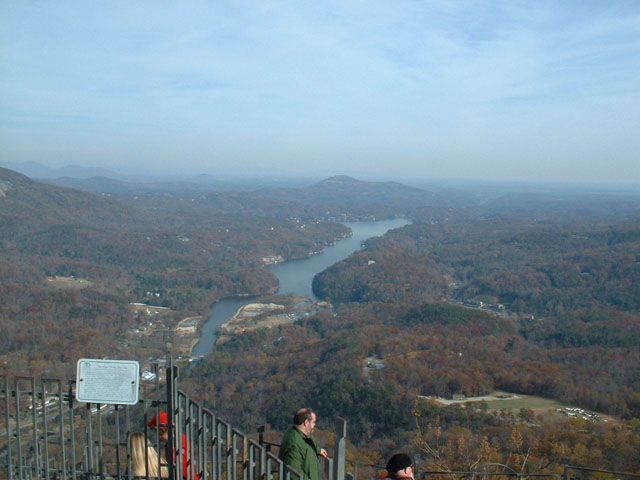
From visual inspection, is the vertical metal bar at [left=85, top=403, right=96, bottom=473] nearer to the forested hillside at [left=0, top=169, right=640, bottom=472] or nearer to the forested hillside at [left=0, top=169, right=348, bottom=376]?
the forested hillside at [left=0, top=169, right=640, bottom=472]

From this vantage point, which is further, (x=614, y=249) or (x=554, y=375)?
(x=614, y=249)

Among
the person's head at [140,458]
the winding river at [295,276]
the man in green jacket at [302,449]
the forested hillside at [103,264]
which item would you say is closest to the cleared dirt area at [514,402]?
the man in green jacket at [302,449]

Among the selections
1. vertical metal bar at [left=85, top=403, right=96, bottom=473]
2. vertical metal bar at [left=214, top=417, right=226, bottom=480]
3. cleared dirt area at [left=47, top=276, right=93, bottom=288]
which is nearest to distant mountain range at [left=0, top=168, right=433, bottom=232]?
cleared dirt area at [left=47, top=276, right=93, bottom=288]

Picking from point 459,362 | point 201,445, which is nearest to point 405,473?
point 201,445

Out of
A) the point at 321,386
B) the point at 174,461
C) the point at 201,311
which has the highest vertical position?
the point at 174,461

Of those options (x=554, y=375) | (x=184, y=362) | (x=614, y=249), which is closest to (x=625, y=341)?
(x=554, y=375)

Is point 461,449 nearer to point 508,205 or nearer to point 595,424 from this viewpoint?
point 595,424

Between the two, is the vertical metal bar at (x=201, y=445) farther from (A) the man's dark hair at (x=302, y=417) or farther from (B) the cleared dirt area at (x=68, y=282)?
(B) the cleared dirt area at (x=68, y=282)
